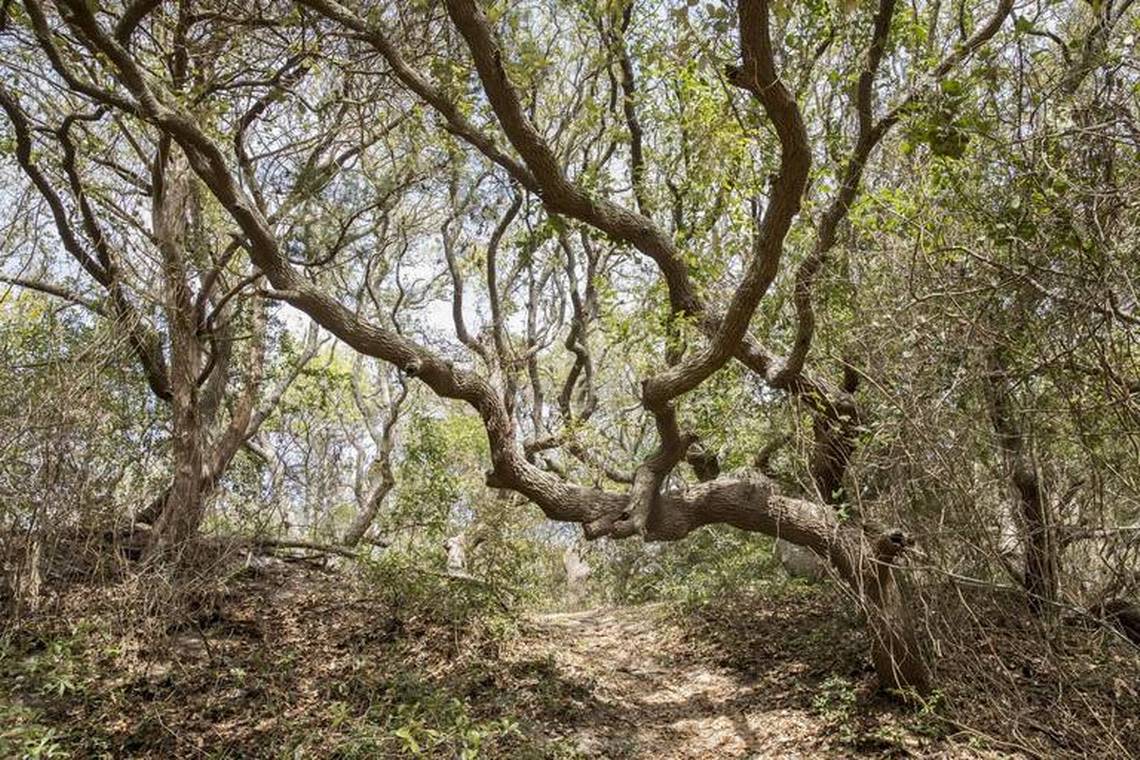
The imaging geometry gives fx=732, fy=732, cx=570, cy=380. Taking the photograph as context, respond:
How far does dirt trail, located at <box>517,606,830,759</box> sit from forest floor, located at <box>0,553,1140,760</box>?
2 cm

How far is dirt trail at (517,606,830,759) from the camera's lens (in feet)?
17.5

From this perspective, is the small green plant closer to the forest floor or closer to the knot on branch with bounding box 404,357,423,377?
the forest floor

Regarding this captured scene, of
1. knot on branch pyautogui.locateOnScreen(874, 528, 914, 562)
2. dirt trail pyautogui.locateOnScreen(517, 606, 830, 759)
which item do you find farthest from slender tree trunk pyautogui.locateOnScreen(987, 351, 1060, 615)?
dirt trail pyautogui.locateOnScreen(517, 606, 830, 759)

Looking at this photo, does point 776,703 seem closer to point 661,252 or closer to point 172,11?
point 661,252

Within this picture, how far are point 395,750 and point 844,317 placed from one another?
4.41m

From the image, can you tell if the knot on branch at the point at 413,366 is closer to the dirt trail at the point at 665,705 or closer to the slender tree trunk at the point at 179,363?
the slender tree trunk at the point at 179,363

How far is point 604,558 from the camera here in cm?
1269

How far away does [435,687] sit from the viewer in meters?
5.89

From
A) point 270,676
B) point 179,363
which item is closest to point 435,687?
point 270,676

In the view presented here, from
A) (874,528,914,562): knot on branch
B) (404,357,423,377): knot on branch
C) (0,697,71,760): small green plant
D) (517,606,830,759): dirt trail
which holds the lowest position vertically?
(517,606,830,759): dirt trail

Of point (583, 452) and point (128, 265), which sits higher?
point (128, 265)

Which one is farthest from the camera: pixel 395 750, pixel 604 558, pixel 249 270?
pixel 604 558

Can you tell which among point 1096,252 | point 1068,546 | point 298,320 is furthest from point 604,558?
point 1096,252

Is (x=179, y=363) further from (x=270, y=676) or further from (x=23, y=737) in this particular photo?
(x=23, y=737)
